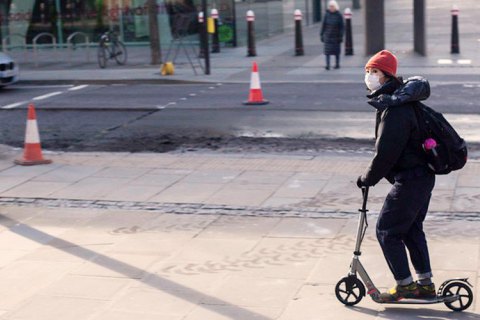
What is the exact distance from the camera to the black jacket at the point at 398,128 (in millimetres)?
6250

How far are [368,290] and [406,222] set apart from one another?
56 cm

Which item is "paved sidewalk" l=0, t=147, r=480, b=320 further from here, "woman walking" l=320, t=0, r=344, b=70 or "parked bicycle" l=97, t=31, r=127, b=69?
"parked bicycle" l=97, t=31, r=127, b=69

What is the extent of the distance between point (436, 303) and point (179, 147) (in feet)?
25.4

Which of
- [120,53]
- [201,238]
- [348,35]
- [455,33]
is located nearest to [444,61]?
[455,33]

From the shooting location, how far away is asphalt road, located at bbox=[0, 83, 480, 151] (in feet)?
47.4

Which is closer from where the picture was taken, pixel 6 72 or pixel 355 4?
pixel 6 72

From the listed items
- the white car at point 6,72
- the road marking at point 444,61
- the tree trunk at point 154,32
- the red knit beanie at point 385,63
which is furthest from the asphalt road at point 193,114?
the red knit beanie at point 385,63

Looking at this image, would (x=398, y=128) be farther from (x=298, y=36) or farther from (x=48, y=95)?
(x=298, y=36)

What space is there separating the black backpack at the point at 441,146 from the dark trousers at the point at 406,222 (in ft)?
0.47

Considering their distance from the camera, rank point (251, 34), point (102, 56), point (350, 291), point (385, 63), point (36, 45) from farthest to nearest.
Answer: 1. point (36, 45)
2. point (251, 34)
3. point (102, 56)
4. point (350, 291)
5. point (385, 63)

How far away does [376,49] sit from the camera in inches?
981

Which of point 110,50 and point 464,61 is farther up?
point 110,50

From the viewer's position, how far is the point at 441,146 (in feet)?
20.5

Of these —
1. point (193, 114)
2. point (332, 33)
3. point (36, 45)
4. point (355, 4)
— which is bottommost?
point (193, 114)
